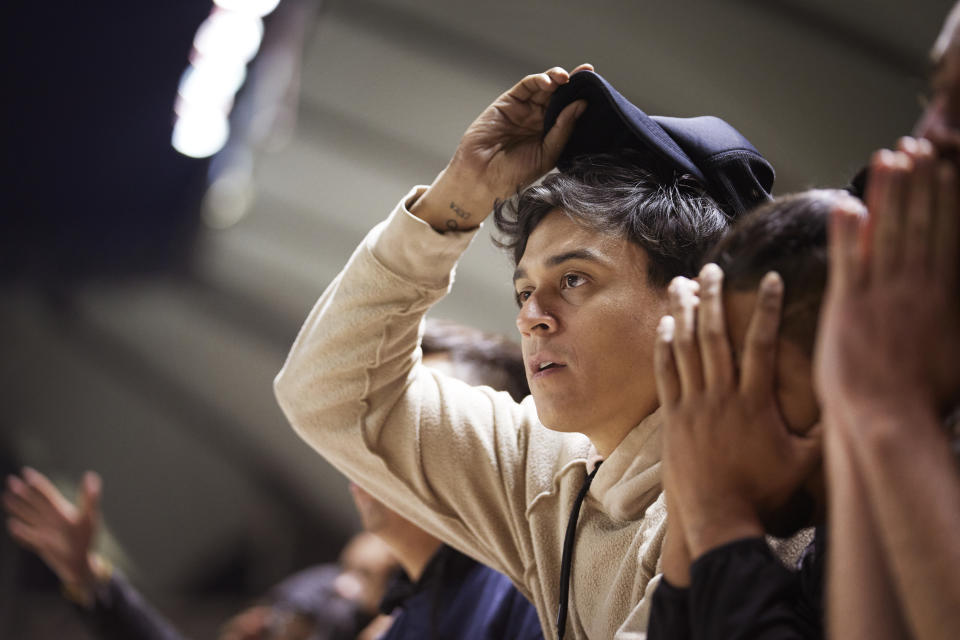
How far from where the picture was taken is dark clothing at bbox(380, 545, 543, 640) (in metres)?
1.51

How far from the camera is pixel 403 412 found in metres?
1.38

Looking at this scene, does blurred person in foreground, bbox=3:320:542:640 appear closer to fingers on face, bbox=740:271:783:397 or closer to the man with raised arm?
the man with raised arm

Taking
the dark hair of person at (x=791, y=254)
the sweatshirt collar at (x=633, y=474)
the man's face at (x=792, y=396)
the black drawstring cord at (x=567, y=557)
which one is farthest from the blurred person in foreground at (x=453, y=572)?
the dark hair of person at (x=791, y=254)

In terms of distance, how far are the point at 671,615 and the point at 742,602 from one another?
3.3 inches

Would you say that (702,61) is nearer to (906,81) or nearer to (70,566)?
(906,81)

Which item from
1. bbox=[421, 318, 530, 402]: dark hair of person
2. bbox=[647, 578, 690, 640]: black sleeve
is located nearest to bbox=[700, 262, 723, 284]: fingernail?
bbox=[647, 578, 690, 640]: black sleeve

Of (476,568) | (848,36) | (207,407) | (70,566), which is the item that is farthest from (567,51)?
(207,407)

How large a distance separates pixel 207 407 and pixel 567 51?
355cm

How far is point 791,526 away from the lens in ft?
2.56

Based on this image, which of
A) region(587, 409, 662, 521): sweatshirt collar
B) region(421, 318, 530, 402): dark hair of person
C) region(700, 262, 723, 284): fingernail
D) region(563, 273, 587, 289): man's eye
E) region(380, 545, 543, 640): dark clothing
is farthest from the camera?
region(421, 318, 530, 402): dark hair of person

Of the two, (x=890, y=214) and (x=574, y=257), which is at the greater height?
(x=890, y=214)

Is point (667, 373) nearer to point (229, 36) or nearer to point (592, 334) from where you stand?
point (592, 334)

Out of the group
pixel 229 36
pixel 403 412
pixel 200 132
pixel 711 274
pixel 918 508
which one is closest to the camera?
pixel 918 508

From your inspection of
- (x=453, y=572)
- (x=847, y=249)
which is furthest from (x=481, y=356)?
(x=847, y=249)
